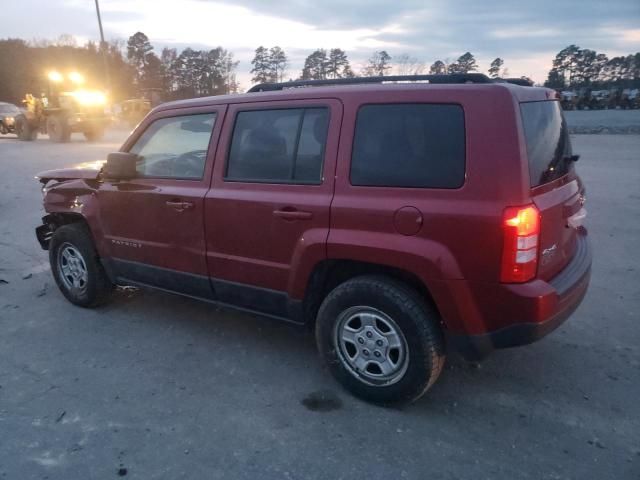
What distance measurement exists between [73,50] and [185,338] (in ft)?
197

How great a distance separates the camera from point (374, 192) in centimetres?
287

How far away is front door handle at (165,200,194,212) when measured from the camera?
11.8 feet

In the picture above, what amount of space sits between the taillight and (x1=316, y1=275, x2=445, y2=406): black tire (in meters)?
0.51

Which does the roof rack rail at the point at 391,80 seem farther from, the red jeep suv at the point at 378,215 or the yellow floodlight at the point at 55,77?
the yellow floodlight at the point at 55,77

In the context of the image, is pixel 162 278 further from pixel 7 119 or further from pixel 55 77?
pixel 7 119

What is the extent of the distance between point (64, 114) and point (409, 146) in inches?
910

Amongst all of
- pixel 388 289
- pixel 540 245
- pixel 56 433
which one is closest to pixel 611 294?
pixel 540 245

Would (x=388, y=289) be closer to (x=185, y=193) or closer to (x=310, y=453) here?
(x=310, y=453)

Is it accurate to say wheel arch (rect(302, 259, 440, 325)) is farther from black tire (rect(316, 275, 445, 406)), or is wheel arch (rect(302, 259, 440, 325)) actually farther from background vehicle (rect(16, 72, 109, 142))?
background vehicle (rect(16, 72, 109, 142))

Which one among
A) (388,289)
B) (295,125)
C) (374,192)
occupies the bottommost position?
(388,289)

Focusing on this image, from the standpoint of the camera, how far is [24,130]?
23.5 m

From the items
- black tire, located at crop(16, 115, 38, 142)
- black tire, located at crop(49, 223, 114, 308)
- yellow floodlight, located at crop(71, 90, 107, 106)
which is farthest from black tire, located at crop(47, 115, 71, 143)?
black tire, located at crop(49, 223, 114, 308)

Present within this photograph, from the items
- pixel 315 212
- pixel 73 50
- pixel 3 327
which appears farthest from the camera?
pixel 73 50

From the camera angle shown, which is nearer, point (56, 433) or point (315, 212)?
point (56, 433)
